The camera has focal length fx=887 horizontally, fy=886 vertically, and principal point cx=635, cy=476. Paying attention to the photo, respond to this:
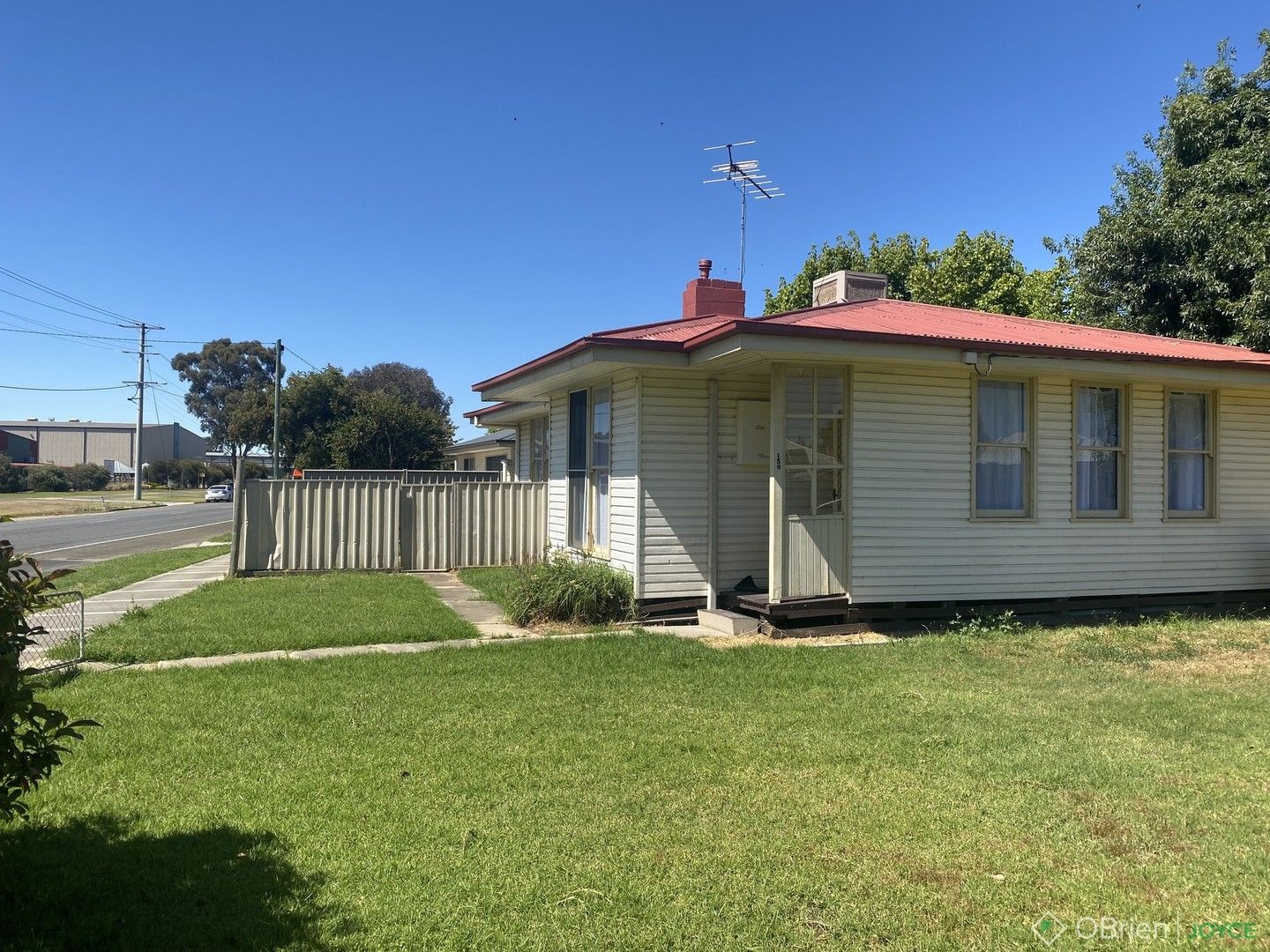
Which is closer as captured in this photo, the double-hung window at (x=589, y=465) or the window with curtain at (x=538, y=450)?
the double-hung window at (x=589, y=465)

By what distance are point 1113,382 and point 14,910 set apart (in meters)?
11.1

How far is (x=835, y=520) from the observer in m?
9.41

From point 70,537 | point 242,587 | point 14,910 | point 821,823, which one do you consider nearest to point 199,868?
point 14,910

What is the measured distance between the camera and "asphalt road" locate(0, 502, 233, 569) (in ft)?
69.0

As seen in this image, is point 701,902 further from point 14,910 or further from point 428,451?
point 428,451

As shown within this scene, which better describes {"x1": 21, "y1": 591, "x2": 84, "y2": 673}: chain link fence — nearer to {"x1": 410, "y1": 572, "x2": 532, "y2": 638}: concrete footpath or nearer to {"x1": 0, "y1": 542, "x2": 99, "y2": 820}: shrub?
{"x1": 410, "y1": 572, "x2": 532, "y2": 638}: concrete footpath

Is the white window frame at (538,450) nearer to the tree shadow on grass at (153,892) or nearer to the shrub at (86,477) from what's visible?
the tree shadow on grass at (153,892)

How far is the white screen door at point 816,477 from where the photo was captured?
9250 millimetres

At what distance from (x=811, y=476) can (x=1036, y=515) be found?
111 inches

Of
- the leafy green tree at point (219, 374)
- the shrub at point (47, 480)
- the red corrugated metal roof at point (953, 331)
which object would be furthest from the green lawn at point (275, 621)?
the leafy green tree at point (219, 374)

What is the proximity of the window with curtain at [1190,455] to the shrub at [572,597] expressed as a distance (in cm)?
687

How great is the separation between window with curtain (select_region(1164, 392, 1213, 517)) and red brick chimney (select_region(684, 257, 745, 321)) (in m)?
5.83

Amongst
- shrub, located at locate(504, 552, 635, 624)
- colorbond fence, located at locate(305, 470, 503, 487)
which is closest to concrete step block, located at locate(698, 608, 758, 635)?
shrub, located at locate(504, 552, 635, 624)

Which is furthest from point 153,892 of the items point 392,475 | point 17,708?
point 392,475
